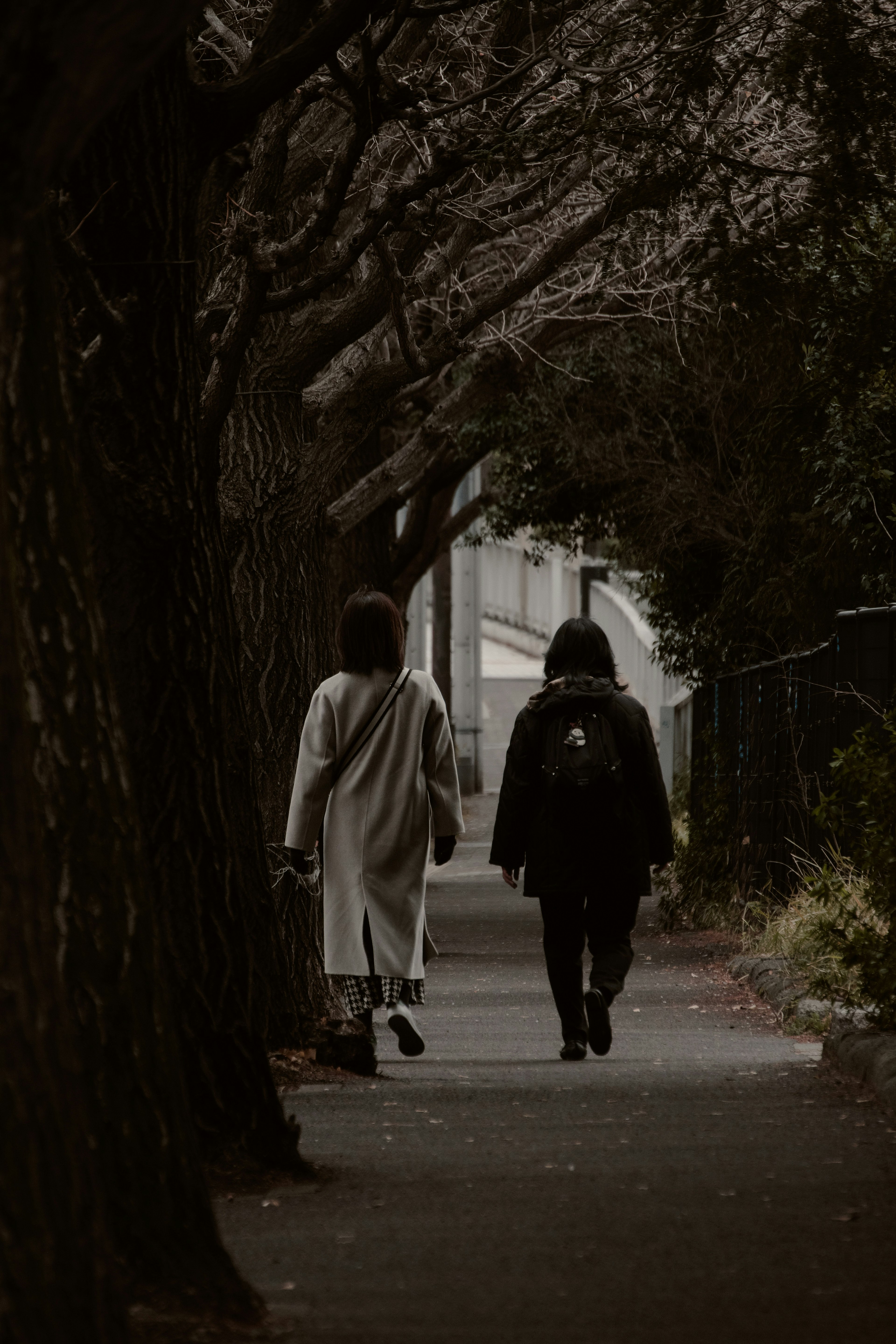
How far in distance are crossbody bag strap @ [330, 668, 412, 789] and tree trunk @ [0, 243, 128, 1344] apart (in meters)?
4.13

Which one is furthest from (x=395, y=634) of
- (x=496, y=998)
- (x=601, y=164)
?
(x=601, y=164)

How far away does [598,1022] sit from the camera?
715 cm

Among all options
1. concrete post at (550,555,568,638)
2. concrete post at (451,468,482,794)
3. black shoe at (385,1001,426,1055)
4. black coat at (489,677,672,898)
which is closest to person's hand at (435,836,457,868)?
black coat at (489,677,672,898)

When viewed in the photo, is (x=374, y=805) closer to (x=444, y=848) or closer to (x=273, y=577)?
(x=444, y=848)

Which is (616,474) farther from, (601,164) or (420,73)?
(420,73)

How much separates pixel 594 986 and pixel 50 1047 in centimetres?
472

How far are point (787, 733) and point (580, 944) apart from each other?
4315 millimetres

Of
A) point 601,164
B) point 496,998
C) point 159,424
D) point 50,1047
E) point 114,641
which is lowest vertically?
point 496,998

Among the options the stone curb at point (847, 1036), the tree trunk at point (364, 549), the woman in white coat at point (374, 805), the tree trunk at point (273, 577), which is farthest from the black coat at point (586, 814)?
the tree trunk at point (364, 549)

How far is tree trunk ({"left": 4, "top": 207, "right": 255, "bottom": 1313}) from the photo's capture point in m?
3.37

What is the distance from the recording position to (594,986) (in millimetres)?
7211

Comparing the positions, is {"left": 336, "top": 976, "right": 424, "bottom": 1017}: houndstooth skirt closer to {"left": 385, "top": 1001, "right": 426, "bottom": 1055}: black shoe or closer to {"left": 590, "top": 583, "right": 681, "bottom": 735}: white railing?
{"left": 385, "top": 1001, "right": 426, "bottom": 1055}: black shoe

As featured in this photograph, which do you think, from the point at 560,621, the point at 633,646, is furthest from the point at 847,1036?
the point at 560,621

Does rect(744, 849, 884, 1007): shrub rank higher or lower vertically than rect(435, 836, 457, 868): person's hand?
lower
